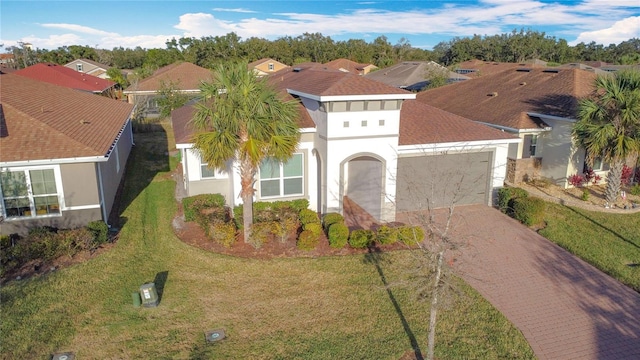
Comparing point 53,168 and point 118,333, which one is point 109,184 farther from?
point 118,333

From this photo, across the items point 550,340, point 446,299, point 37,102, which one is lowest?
A: point 550,340

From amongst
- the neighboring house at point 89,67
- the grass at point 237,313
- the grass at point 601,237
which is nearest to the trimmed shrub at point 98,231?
the grass at point 237,313

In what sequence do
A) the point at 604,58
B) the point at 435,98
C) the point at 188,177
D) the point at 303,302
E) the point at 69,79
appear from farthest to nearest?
the point at 604,58
the point at 69,79
the point at 435,98
the point at 188,177
the point at 303,302

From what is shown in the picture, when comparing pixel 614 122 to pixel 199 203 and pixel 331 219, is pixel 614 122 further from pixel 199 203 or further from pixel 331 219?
pixel 199 203

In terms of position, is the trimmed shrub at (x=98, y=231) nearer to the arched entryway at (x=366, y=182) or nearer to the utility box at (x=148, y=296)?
the utility box at (x=148, y=296)

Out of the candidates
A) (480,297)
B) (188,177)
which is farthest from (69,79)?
(480,297)

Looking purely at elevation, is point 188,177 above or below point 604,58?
below

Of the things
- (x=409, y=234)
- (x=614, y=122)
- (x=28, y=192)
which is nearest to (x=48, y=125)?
(x=28, y=192)

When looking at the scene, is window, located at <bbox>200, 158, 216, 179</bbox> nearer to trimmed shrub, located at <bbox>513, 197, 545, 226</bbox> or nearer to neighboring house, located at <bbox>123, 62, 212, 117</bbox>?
trimmed shrub, located at <bbox>513, 197, 545, 226</bbox>
